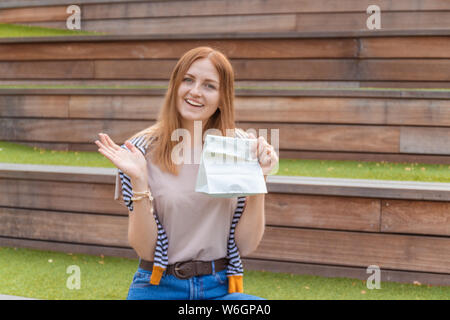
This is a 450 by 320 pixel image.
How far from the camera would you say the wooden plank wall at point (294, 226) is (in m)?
1.84

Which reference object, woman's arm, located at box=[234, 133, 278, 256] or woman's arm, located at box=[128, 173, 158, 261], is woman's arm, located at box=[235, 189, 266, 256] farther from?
woman's arm, located at box=[128, 173, 158, 261]

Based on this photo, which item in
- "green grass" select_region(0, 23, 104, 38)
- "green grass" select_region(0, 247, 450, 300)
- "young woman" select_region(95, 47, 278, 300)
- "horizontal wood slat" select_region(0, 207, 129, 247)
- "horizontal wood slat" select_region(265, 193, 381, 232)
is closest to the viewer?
"young woman" select_region(95, 47, 278, 300)

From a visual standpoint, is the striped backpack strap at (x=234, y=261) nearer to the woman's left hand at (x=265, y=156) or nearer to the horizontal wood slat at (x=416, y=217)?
the woman's left hand at (x=265, y=156)

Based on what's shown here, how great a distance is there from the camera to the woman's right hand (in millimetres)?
1041

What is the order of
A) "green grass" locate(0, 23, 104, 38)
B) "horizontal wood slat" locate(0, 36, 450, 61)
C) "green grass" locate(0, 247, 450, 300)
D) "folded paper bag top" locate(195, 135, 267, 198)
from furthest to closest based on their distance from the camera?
1. "green grass" locate(0, 23, 104, 38)
2. "horizontal wood slat" locate(0, 36, 450, 61)
3. "green grass" locate(0, 247, 450, 300)
4. "folded paper bag top" locate(195, 135, 267, 198)

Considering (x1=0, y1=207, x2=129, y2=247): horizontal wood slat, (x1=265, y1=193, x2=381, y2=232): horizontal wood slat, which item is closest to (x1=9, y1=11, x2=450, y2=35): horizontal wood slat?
(x1=265, y1=193, x2=381, y2=232): horizontal wood slat

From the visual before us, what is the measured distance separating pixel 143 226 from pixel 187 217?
111 millimetres

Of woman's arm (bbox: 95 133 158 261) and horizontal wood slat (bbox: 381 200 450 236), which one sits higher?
woman's arm (bbox: 95 133 158 261)

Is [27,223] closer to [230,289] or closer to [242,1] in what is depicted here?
[230,289]

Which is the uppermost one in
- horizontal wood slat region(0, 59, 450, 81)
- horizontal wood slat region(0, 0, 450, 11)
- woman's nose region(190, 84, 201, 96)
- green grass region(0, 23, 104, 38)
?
horizontal wood slat region(0, 0, 450, 11)

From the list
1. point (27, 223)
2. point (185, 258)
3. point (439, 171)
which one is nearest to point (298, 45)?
point (439, 171)

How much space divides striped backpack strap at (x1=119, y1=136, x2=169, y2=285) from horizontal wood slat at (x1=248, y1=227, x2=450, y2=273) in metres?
0.92

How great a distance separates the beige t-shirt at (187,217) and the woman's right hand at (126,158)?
0.08m
